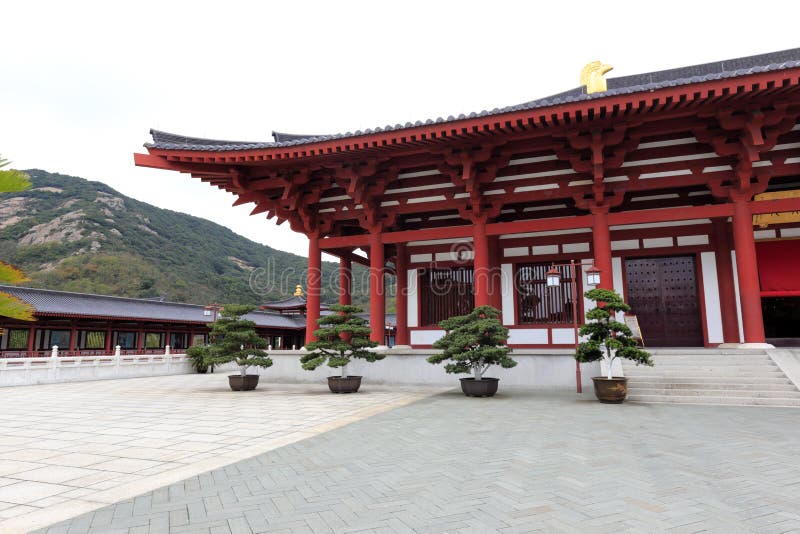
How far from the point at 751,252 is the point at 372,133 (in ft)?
27.7

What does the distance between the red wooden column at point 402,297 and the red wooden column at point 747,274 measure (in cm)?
854

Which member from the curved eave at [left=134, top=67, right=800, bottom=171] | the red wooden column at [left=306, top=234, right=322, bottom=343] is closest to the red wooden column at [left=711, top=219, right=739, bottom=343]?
the curved eave at [left=134, top=67, right=800, bottom=171]

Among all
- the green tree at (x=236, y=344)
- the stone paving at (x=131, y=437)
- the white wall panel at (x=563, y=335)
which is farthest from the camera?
the white wall panel at (x=563, y=335)

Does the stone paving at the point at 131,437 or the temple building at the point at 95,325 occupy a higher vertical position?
the temple building at the point at 95,325

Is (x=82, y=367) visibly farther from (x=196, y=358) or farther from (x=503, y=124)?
(x=503, y=124)

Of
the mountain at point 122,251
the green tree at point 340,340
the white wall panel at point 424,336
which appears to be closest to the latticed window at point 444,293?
the white wall panel at point 424,336

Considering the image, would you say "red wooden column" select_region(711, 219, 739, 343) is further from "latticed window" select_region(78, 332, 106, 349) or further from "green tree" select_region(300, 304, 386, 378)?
"latticed window" select_region(78, 332, 106, 349)

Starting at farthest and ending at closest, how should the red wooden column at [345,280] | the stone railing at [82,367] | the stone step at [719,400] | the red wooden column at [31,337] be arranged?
the red wooden column at [31,337]
the stone railing at [82,367]
the red wooden column at [345,280]
the stone step at [719,400]

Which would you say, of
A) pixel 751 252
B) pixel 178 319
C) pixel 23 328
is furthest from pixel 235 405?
pixel 178 319

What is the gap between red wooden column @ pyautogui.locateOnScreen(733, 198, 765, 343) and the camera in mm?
9422

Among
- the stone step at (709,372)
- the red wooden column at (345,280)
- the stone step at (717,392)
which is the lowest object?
the stone step at (717,392)

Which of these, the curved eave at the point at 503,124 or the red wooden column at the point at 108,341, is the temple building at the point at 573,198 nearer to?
the curved eave at the point at 503,124

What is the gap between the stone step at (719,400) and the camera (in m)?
7.62

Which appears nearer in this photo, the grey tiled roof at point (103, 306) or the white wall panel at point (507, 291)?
the white wall panel at point (507, 291)
